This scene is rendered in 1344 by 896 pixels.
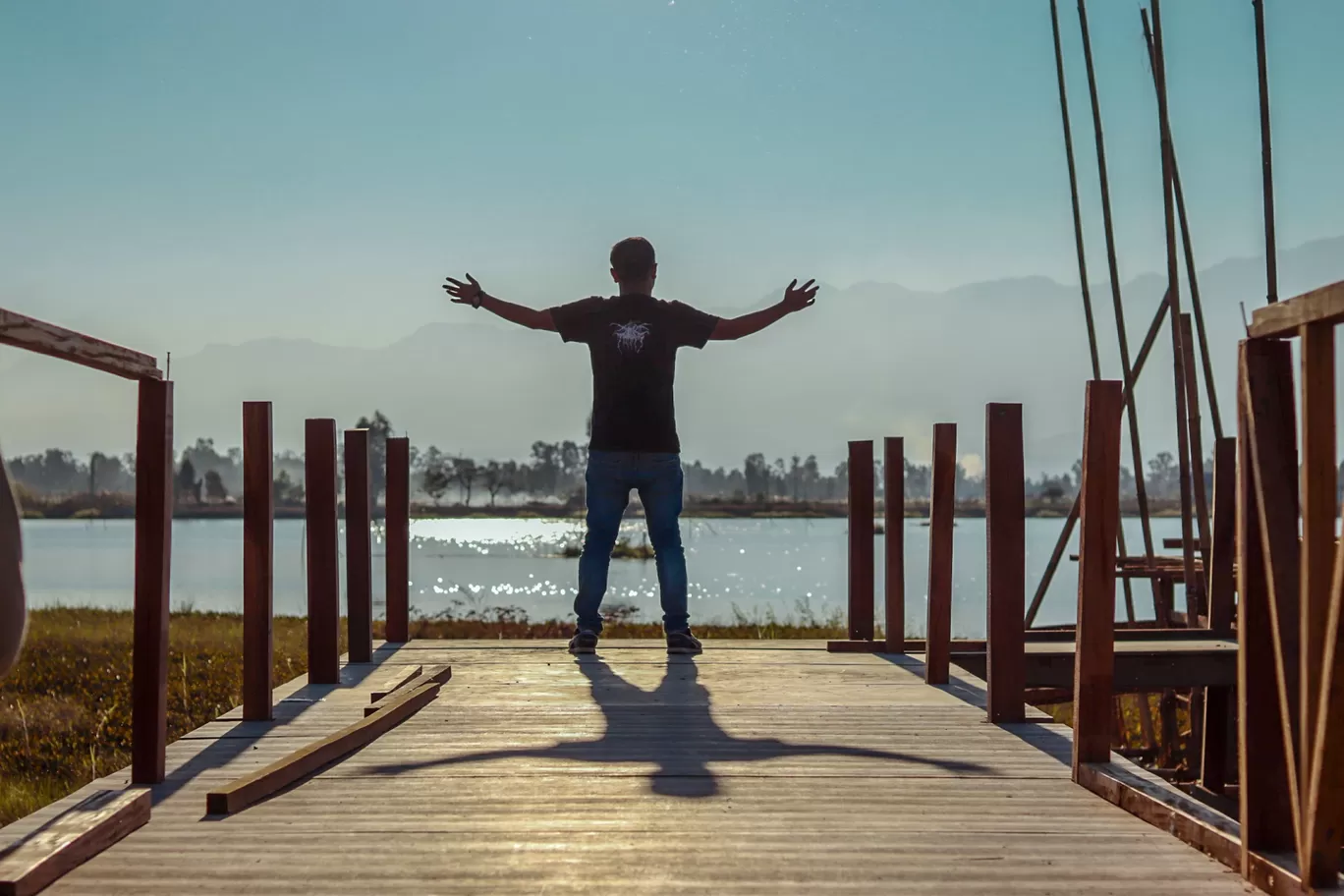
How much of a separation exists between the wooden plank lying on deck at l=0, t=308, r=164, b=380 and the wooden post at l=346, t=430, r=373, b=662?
3.27m

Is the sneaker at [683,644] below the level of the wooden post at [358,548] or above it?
below

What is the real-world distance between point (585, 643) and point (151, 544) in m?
3.72

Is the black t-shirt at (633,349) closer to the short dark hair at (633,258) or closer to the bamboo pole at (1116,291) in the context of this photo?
the short dark hair at (633,258)

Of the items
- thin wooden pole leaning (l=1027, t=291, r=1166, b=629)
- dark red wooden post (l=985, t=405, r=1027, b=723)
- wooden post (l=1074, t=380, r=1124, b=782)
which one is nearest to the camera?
wooden post (l=1074, t=380, r=1124, b=782)

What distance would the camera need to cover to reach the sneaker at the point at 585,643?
7.05 metres

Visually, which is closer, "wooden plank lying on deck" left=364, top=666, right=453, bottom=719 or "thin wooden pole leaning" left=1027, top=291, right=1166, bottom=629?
"wooden plank lying on deck" left=364, top=666, right=453, bottom=719

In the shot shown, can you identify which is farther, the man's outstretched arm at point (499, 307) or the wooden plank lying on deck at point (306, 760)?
the man's outstretched arm at point (499, 307)

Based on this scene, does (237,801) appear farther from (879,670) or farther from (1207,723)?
(1207,723)

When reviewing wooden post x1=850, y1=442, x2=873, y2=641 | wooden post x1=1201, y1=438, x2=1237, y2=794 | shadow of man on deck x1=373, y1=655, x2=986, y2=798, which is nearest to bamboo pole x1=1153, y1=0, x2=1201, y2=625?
wooden post x1=1201, y1=438, x2=1237, y2=794

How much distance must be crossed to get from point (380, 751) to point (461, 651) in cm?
314

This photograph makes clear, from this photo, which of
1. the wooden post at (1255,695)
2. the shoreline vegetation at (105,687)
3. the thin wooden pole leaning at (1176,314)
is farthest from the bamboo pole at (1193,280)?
the wooden post at (1255,695)

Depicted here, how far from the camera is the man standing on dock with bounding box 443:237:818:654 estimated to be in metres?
6.60

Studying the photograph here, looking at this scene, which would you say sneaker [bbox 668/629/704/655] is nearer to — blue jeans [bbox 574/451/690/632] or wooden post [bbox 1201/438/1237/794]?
blue jeans [bbox 574/451/690/632]

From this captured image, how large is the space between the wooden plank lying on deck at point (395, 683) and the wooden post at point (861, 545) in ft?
9.31
